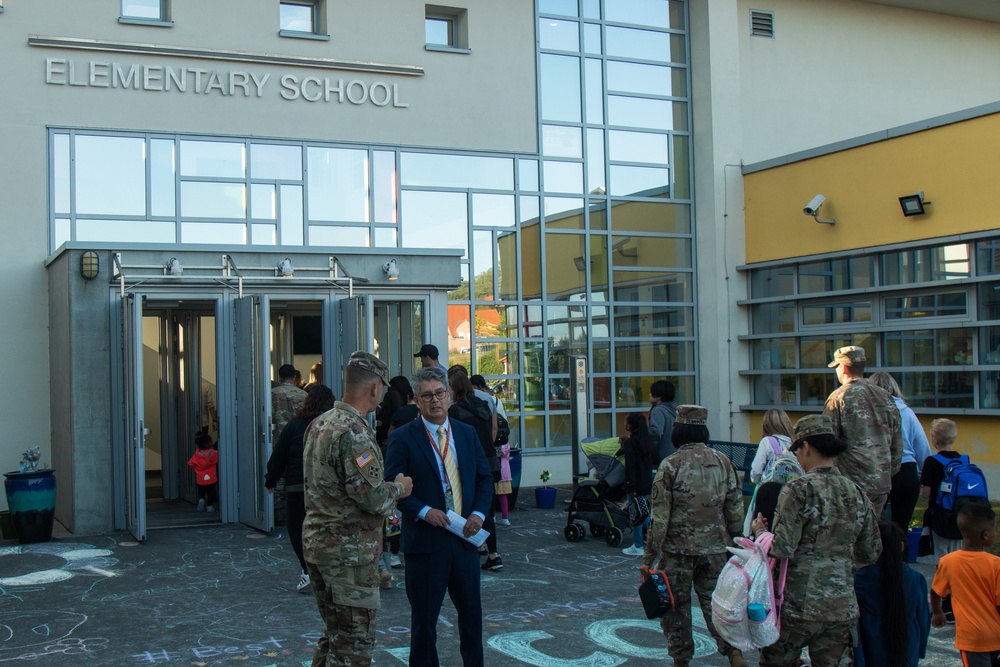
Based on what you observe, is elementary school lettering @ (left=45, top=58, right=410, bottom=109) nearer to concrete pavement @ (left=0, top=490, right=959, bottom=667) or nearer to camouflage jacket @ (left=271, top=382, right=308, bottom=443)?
camouflage jacket @ (left=271, top=382, right=308, bottom=443)

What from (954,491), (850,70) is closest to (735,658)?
(954,491)

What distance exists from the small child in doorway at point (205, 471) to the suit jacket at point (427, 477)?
25.8ft

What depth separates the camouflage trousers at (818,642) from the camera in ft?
15.8

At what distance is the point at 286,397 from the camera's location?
1085 centimetres

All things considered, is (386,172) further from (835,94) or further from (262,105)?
(835,94)

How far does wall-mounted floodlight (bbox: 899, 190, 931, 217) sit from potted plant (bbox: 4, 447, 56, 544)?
455 inches

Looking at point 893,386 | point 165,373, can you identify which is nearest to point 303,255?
point 165,373

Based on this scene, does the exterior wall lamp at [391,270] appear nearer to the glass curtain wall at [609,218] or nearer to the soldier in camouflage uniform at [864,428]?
the glass curtain wall at [609,218]

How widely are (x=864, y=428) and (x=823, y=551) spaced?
112 inches

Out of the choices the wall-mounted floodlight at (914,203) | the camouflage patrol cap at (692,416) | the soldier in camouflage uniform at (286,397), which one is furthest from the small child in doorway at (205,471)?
the wall-mounted floodlight at (914,203)

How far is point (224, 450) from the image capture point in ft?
39.6

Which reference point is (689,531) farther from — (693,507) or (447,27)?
(447,27)

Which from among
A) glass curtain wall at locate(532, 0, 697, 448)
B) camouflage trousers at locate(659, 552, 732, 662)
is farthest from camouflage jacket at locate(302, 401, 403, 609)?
glass curtain wall at locate(532, 0, 697, 448)

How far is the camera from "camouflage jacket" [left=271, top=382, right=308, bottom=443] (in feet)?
35.3
